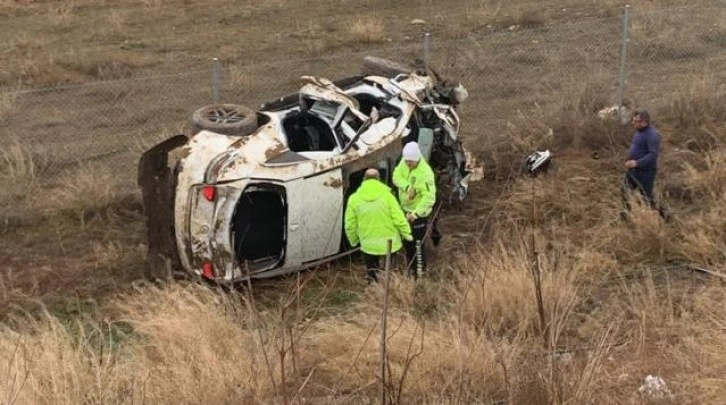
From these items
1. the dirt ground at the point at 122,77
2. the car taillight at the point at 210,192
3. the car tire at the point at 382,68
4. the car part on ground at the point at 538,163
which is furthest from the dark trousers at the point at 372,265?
the car part on ground at the point at 538,163

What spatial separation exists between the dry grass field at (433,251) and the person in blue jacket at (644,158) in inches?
18.1

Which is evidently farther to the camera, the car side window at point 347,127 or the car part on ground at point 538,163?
the car part on ground at point 538,163

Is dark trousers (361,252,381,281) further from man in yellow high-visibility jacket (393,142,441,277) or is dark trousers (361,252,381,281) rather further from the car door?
the car door

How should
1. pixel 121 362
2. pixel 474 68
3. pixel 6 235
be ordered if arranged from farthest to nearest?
pixel 474 68 → pixel 6 235 → pixel 121 362

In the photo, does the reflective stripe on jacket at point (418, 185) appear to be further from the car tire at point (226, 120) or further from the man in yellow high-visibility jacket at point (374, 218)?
the car tire at point (226, 120)

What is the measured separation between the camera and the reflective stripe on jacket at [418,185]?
8.98 m

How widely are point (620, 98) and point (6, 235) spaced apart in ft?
28.0

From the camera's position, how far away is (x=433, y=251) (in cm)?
976

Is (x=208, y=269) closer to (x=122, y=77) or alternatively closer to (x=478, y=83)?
(x=478, y=83)

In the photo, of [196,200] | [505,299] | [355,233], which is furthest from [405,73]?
[505,299]

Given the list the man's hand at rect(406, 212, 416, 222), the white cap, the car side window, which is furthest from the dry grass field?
the car side window

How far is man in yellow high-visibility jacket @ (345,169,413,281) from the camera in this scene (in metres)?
8.46

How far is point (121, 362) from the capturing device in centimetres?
626

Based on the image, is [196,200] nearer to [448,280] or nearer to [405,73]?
[448,280]
